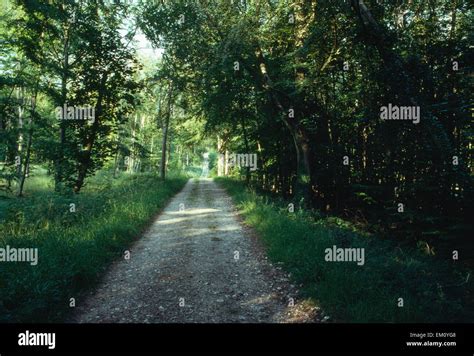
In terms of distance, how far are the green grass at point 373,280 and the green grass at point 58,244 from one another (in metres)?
4.41

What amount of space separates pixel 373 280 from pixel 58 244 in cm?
673

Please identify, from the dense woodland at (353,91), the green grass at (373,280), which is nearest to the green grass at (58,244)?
the green grass at (373,280)

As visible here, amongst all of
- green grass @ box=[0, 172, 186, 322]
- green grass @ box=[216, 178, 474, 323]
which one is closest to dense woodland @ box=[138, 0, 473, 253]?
green grass @ box=[216, 178, 474, 323]

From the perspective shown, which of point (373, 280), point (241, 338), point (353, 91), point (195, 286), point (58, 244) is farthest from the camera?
point (353, 91)

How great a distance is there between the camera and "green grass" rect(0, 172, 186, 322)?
5.02 m

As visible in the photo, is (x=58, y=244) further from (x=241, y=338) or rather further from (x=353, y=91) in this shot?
(x=353, y=91)

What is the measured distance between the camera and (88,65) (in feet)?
46.3

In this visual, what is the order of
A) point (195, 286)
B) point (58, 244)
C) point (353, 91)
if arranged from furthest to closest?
point (353, 91) → point (58, 244) → point (195, 286)

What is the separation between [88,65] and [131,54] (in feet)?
6.91

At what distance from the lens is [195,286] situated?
6516 millimetres

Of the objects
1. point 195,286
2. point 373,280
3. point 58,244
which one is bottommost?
point 195,286

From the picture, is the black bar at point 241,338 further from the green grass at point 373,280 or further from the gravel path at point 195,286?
the gravel path at point 195,286

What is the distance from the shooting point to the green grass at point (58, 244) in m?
5.02

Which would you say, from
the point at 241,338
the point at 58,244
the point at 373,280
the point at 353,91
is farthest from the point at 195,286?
the point at 353,91
